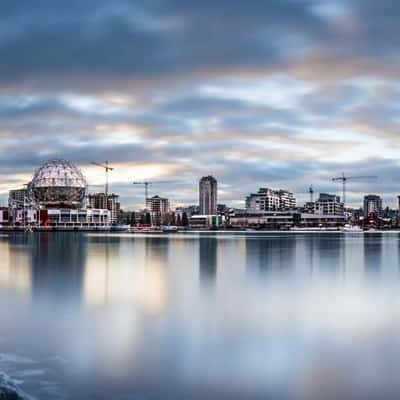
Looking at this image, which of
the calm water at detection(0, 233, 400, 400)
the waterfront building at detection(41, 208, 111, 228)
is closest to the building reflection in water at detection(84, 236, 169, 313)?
the calm water at detection(0, 233, 400, 400)

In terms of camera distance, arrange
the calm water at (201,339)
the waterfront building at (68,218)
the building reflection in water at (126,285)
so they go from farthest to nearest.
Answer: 1. the waterfront building at (68,218)
2. the building reflection in water at (126,285)
3. the calm water at (201,339)

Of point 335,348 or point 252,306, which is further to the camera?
point 252,306

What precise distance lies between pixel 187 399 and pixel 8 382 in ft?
10.3

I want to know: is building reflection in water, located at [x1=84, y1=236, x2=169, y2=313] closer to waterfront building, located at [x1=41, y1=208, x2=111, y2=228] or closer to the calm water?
the calm water

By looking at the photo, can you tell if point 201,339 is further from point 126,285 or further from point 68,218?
point 68,218

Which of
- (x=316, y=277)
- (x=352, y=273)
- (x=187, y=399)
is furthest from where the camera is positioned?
(x=352, y=273)

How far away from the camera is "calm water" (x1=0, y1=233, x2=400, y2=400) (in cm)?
958

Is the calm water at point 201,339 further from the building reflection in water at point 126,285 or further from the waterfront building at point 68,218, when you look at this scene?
the waterfront building at point 68,218

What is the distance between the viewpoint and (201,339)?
13.2 m

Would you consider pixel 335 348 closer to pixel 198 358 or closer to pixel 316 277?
pixel 198 358

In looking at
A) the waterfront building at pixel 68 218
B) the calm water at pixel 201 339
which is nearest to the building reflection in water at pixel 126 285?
the calm water at pixel 201 339

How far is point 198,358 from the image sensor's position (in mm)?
11289

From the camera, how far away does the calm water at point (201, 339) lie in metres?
9.58

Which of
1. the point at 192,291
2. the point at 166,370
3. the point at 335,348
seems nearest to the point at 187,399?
the point at 166,370
